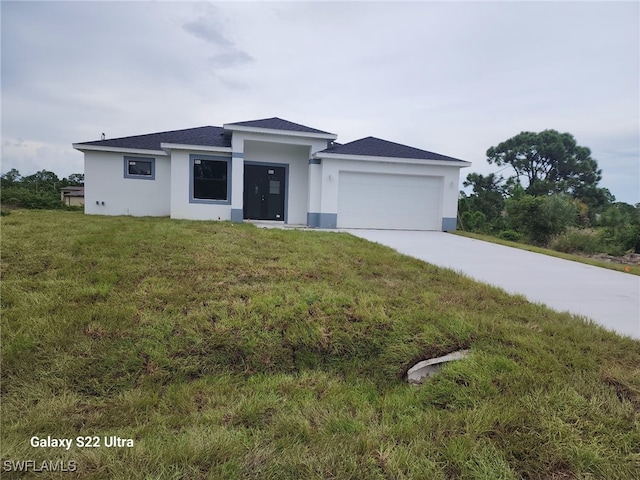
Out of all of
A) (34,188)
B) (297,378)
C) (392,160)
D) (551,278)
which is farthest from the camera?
(34,188)

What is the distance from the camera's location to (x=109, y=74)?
41.4ft

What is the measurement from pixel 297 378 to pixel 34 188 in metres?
42.8

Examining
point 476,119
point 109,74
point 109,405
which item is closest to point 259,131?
point 109,74

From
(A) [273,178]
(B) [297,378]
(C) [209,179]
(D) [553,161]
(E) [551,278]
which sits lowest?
(B) [297,378]

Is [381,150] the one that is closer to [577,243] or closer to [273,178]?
[273,178]

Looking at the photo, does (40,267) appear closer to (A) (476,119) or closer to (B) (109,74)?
(B) (109,74)

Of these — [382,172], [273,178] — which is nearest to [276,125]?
[273,178]

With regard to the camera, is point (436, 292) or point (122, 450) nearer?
point (122, 450)

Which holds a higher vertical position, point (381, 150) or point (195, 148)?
point (381, 150)

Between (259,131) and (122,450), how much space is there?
37.5 ft

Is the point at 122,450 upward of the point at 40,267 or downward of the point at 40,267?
downward

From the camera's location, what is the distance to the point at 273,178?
46.2ft

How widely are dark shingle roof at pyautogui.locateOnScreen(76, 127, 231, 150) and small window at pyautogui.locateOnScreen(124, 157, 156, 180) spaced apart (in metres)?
0.52

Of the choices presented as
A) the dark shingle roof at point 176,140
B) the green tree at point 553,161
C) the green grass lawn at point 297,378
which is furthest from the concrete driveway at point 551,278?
the green tree at point 553,161
